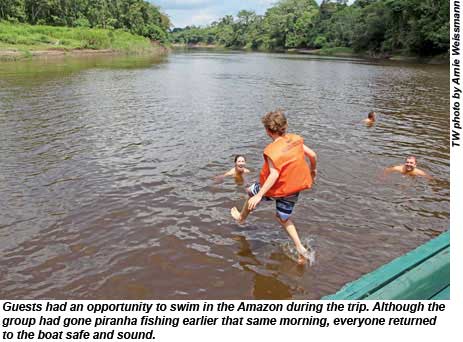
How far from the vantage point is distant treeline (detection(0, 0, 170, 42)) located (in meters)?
78.5

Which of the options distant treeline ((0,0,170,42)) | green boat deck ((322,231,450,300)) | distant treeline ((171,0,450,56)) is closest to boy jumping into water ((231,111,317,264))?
green boat deck ((322,231,450,300))

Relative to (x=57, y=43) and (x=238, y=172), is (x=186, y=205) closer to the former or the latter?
(x=238, y=172)

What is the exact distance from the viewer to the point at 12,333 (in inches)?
157

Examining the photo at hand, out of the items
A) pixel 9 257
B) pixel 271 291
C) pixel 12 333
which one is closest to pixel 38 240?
pixel 9 257

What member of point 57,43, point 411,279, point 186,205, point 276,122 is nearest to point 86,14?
point 57,43

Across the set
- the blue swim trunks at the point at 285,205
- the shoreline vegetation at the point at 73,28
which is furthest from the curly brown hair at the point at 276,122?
the shoreline vegetation at the point at 73,28

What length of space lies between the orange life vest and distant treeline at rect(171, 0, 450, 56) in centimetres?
6129

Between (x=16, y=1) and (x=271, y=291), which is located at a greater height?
(x=16, y=1)

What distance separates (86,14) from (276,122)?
108182mm

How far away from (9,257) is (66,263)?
917mm

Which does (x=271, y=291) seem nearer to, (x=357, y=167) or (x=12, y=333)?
(x=12, y=333)

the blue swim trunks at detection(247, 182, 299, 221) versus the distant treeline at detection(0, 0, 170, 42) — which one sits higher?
the distant treeline at detection(0, 0, 170, 42)

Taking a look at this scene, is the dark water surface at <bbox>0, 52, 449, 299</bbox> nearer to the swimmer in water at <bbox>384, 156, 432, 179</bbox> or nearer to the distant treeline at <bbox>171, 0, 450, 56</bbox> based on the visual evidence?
the swimmer in water at <bbox>384, 156, 432, 179</bbox>

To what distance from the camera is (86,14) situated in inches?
3927
